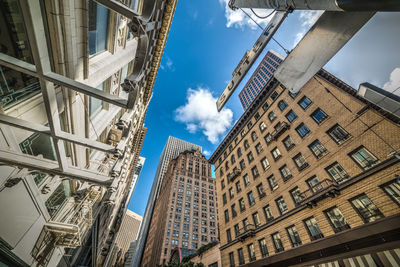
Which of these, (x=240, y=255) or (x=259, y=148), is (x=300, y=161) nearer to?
(x=259, y=148)

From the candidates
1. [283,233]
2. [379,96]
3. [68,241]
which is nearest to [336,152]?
[379,96]

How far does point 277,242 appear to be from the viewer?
1628 cm

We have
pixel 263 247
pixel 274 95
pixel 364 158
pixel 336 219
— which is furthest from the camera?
pixel 274 95

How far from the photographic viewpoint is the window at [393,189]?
33.6 ft

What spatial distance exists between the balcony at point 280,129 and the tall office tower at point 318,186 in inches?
4.7

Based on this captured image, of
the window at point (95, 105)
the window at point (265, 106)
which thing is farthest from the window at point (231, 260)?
the window at point (95, 105)

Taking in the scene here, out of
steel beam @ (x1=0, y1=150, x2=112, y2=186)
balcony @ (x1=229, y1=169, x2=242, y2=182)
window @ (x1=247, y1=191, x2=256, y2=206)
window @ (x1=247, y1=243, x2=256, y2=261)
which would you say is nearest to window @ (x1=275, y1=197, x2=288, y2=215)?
window @ (x1=247, y1=191, x2=256, y2=206)

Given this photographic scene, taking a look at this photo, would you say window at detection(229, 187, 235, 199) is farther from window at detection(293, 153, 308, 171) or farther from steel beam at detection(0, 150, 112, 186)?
steel beam at detection(0, 150, 112, 186)

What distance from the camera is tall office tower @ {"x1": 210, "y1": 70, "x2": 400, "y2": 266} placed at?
35.0ft

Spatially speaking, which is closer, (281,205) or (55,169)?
(55,169)

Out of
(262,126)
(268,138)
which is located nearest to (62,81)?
(268,138)

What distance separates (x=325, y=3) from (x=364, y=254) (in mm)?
13927

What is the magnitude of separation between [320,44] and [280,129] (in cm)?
1967

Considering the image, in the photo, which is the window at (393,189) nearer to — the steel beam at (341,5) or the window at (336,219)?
the window at (336,219)
